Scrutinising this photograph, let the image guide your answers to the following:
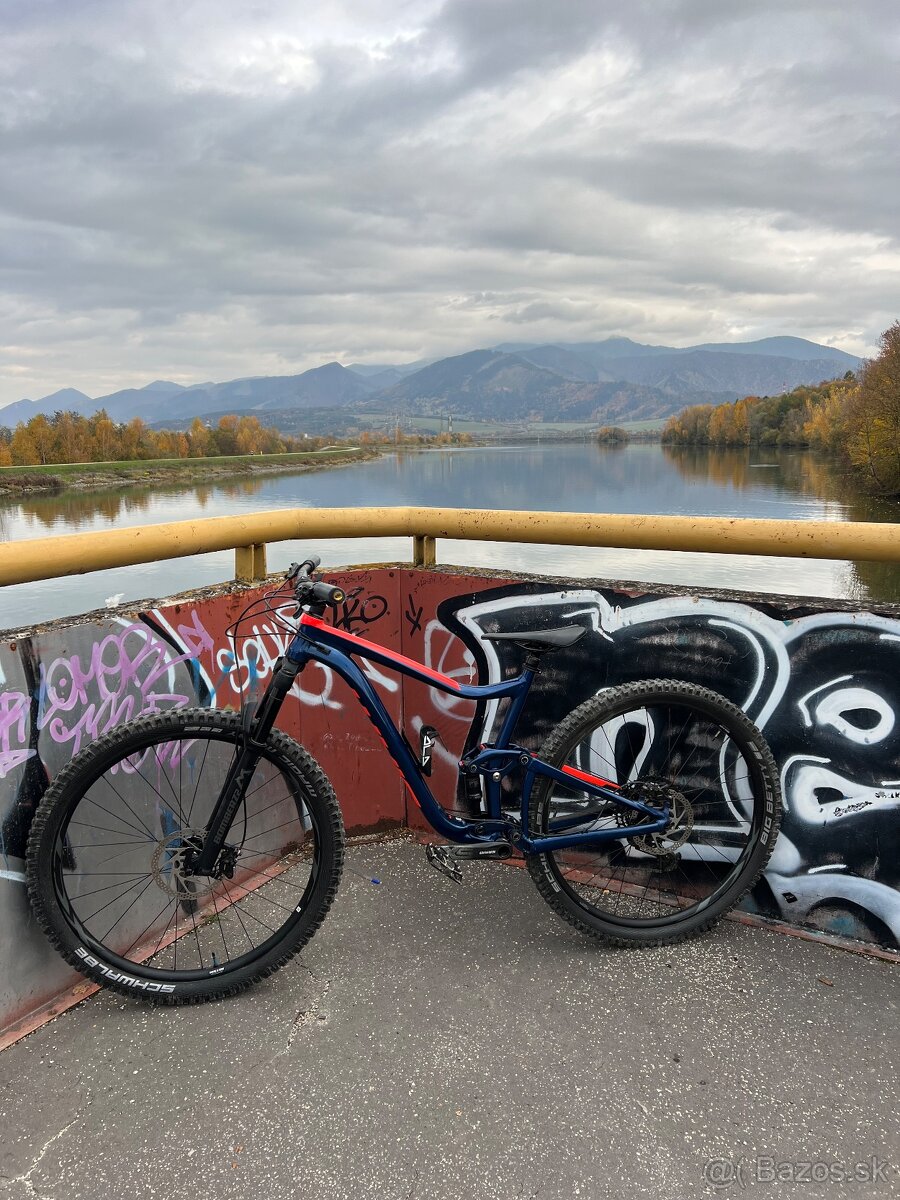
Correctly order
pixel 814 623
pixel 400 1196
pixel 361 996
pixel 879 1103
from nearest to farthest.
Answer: pixel 400 1196
pixel 879 1103
pixel 361 996
pixel 814 623

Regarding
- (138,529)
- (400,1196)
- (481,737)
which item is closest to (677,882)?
(481,737)

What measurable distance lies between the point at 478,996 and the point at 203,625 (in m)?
1.35

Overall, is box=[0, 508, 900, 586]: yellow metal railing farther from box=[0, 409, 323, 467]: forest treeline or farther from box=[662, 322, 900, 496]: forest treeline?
box=[0, 409, 323, 467]: forest treeline

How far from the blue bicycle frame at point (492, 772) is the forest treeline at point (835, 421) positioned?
155 ft

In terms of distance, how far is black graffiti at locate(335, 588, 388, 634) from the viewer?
2693 mm

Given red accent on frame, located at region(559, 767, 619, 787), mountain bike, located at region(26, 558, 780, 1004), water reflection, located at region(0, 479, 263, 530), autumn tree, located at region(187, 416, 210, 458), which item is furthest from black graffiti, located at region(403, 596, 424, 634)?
autumn tree, located at region(187, 416, 210, 458)

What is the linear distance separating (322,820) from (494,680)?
2.67 ft

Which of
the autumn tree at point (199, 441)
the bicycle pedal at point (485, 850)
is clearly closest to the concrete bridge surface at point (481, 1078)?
the bicycle pedal at point (485, 850)

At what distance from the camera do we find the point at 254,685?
2.51m

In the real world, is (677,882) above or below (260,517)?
below

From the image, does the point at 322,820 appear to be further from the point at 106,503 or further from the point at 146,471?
the point at 146,471

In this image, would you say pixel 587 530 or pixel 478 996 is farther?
pixel 587 530

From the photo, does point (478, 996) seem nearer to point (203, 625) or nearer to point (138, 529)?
point (203, 625)

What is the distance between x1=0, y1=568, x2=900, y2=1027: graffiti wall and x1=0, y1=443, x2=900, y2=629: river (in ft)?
1.93
